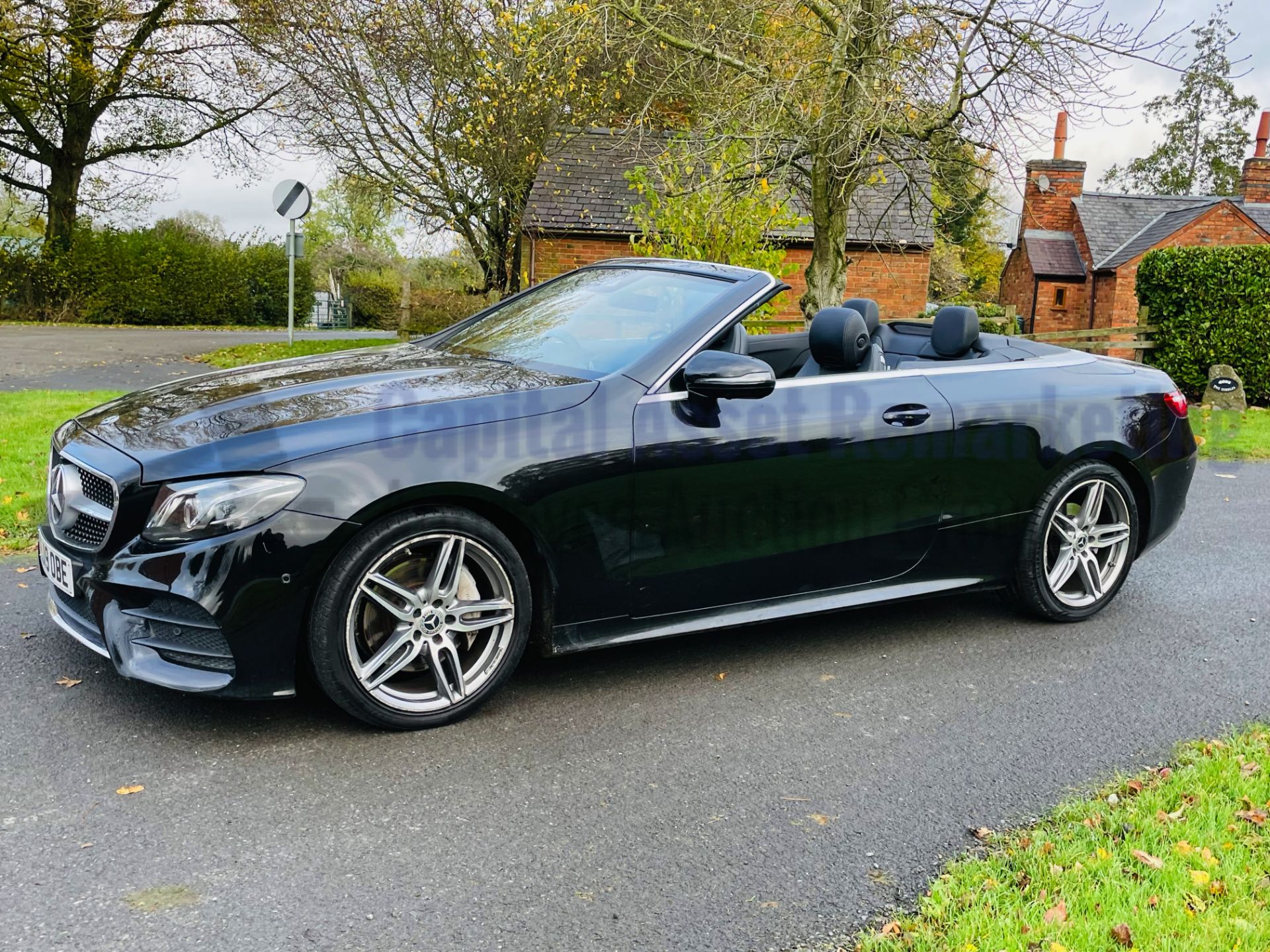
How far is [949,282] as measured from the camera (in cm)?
5350

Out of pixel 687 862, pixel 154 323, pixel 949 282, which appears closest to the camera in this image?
pixel 687 862

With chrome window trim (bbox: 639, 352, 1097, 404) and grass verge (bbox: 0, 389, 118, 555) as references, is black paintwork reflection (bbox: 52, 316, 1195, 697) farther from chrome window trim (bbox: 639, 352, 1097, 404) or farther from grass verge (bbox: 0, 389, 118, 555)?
grass verge (bbox: 0, 389, 118, 555)

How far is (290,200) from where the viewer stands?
14.8 m

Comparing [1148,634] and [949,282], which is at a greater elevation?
[949,282]

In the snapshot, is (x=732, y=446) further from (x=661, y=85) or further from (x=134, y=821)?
(x=661, y=85)

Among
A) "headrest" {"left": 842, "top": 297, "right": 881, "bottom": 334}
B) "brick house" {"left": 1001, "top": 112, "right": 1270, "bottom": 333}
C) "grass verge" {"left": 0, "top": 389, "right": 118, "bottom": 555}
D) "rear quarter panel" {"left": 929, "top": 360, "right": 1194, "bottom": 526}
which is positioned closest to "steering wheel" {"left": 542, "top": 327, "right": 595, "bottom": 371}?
"rear quarter panel" {"left": 929, "top": 360, "right": 1194, "bottom": 526}

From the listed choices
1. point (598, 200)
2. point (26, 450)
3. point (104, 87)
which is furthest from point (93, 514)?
point (104, 87)

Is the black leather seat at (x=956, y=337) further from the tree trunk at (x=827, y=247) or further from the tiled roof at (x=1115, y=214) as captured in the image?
the tiled roof at (x=1115, y=214)

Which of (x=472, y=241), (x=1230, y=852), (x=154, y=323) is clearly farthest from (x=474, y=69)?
(x=1230, y=852)

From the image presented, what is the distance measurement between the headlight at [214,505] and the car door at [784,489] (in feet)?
3.84

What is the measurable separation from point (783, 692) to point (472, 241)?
1887 cm

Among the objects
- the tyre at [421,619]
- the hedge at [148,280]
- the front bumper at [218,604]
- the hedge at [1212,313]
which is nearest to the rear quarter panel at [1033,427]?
the tyre at [421,619]

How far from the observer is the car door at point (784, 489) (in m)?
3.71

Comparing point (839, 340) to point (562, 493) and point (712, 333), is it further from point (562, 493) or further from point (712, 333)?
point (562, 493)
